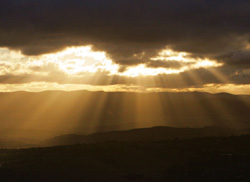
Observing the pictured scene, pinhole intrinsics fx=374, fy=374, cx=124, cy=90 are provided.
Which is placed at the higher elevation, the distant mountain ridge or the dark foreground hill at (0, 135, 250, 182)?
the distant mountain ridge

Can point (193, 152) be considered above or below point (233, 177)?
above

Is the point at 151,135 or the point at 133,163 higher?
the point at 151,135

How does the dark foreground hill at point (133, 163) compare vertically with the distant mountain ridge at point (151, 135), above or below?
below

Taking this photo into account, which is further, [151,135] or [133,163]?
[151,135]

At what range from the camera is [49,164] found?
70.4 ft

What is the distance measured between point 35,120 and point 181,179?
5387 inches

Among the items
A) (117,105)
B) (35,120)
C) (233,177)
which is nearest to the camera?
(233,177)

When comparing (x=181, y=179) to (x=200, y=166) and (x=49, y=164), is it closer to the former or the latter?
(x=200, y=166)

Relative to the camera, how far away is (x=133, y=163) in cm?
2191

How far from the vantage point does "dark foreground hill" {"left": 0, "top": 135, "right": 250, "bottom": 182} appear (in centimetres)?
1930

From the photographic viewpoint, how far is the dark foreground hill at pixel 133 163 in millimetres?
19297

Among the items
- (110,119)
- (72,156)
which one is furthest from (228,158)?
(110,119)

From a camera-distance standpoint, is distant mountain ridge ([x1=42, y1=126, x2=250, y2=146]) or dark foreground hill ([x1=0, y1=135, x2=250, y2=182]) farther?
distant mountain ridge ([x1=42, y1=126, x2=250, y2=146])

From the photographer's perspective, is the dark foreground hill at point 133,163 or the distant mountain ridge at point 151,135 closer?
the dark foreground hill at point 133,163
